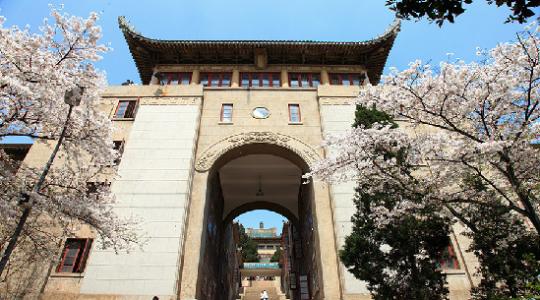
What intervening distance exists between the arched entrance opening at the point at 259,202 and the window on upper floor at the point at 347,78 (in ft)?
21.6

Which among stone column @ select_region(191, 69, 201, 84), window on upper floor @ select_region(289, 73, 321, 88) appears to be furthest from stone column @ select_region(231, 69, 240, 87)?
window on upper floor @ select_region(289, 73, 321, 88)

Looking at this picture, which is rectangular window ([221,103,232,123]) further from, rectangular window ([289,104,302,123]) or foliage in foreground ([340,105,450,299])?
foliage in foreground ([340,105,450,299])

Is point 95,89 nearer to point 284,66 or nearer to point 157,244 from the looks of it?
point 157,244

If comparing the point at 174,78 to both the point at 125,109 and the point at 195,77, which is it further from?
the point at 125,109

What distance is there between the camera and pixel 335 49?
22.8 metres

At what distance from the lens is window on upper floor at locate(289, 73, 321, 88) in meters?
22.6

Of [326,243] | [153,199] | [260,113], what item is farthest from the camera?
[260,113]

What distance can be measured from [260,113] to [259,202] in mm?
9548

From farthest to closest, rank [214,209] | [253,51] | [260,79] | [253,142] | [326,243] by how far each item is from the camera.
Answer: [253,51] < [260,79] < [214,209] < [253,142] < [326,243]

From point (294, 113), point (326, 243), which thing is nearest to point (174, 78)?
point (294, 113)

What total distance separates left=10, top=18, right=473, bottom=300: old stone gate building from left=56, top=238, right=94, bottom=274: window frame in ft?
0.17

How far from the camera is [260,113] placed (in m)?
19.9

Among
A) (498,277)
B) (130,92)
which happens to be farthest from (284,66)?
(498,277)

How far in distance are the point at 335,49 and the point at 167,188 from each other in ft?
47.4
